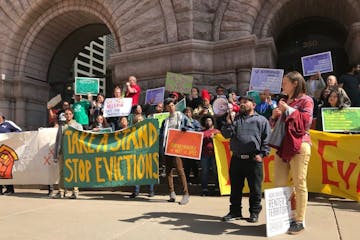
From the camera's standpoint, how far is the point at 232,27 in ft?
39.9

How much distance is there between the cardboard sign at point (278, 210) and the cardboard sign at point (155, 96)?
22.2 feet

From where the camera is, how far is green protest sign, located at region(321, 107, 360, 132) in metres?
7.88

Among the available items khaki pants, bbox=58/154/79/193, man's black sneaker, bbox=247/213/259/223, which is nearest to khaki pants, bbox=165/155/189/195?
man's black sneaker, bbox=247/213/259/223

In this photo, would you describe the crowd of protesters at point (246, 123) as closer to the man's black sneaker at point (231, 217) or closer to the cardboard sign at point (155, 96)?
the man's black sneaker at point (231, 217)

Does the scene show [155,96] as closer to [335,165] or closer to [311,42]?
[335,165]

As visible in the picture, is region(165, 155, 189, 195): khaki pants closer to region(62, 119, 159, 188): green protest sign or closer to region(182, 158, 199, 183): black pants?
region(62, 119, 159, 188): green protest sign

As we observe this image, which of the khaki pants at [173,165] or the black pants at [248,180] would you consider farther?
the khaki pants at [173,165]

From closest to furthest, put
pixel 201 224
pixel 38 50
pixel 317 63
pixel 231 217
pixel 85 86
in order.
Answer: pixel 201 224 → pixel 231 217 → pixel 317 63 → pixel 85 86 → pixel 38 50

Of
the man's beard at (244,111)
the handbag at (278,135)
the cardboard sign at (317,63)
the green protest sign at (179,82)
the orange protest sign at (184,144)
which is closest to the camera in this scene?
the handbag at (278,135)

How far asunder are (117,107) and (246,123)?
17.0 ft

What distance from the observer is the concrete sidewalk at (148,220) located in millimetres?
5086

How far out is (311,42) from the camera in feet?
45.4

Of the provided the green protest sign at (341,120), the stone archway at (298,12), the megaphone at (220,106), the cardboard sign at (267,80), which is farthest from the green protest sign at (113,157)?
the stone archway at (298,12)

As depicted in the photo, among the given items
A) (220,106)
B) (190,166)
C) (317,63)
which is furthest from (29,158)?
(317,63)
